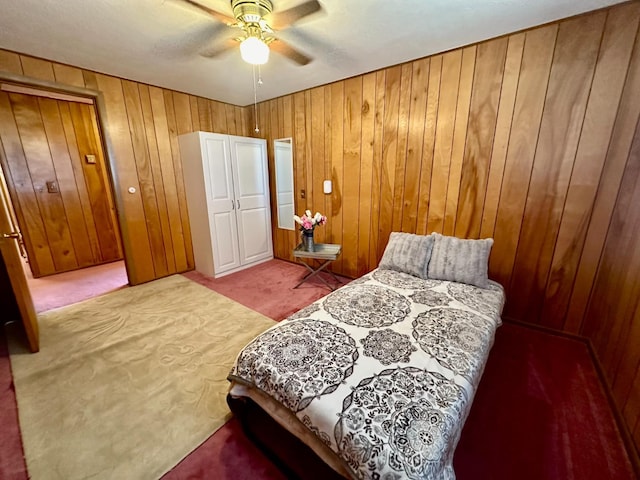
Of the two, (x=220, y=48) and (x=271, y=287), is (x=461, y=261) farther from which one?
(x=220, y=48)

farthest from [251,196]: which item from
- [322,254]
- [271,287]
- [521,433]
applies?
[521,433]

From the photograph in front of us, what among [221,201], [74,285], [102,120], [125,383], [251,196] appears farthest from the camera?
[251,196]

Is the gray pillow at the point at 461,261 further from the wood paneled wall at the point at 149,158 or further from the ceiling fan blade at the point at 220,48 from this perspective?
the wood paneled wall at the point at 149,158

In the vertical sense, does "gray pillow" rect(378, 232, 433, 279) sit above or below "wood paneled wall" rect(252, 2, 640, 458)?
below

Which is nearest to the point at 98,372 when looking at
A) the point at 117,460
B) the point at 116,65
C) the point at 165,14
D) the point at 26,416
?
the point at 26,416

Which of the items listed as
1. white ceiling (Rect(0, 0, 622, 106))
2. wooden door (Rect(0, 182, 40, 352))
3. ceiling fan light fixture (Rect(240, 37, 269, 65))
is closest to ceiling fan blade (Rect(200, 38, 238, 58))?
white ceiling (Rect(0, 0, 622, 106))

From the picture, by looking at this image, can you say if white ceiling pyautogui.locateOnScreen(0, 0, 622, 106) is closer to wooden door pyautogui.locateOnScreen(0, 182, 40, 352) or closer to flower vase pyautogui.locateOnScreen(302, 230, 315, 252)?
wooden door pyautogui.locateOnScreen(0, 182, 40, 352)

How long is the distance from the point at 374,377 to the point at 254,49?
1.99m

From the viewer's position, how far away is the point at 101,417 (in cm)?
145

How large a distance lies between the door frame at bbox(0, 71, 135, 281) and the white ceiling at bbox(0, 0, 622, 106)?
0.73ft

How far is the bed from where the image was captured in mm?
891

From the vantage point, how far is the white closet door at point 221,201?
3.24 meters

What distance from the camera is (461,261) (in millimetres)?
2090

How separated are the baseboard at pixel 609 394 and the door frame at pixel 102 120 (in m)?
4.26
